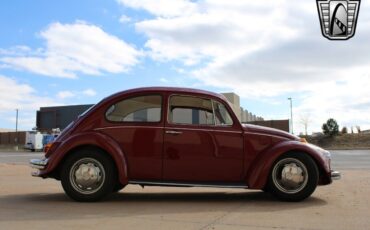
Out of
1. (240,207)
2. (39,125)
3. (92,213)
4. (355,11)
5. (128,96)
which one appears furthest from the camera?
(39,125)

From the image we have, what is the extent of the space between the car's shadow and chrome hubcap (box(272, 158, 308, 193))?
0.25 metres

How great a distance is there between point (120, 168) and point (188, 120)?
123cm

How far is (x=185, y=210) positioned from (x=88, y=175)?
1620 millimetres

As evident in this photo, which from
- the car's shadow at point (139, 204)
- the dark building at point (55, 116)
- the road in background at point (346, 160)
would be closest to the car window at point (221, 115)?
the car's shadow at point (139, 204)

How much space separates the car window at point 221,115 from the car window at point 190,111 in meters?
0.08

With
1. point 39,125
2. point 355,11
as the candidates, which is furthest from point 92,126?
point 39,125

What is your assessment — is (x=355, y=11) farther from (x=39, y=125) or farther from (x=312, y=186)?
(x=39, y=125)

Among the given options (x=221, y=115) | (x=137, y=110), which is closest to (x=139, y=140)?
(x=137, y=110)

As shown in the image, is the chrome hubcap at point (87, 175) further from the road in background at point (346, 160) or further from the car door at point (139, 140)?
the road in background at point (346, 160)

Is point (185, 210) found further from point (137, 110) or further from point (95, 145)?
point (137, 110)

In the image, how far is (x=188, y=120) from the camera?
7559mm

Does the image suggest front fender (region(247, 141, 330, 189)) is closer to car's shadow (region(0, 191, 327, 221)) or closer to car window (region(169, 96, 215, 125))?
car's shadow (region(0, 191, 327, 221))

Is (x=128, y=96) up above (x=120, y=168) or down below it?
above

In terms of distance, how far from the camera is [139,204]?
279 inches
